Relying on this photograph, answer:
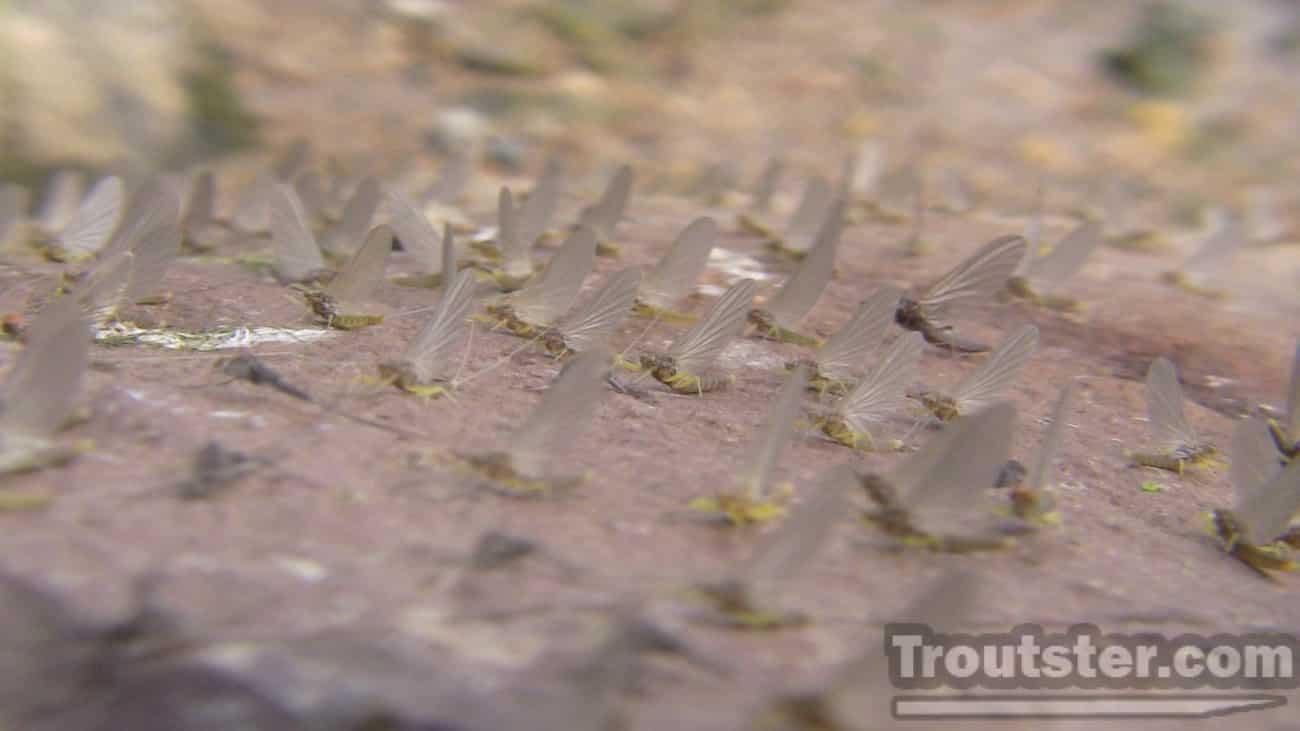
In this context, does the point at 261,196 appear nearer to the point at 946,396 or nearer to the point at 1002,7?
the point at 946,396

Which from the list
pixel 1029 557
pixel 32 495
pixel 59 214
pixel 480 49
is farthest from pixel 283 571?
pixel 480 49

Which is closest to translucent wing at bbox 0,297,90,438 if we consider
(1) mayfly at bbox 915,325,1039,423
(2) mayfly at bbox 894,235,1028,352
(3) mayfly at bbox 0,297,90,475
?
(3) mayfly at bbox 0,297,90,475

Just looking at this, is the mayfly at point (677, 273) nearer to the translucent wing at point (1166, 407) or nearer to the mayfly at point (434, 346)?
the mayfly at point (434, 346)

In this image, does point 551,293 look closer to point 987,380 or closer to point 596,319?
point 596,319

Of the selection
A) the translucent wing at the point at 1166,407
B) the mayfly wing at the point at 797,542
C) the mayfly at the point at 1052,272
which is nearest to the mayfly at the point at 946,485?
the mayfly wing at the point at 797,542

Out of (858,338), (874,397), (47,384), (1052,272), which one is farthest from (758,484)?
(1052,272)

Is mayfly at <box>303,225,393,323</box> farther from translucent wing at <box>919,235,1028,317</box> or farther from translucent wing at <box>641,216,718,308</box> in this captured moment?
translucent wing at <box>919,235,1028,317</box>
